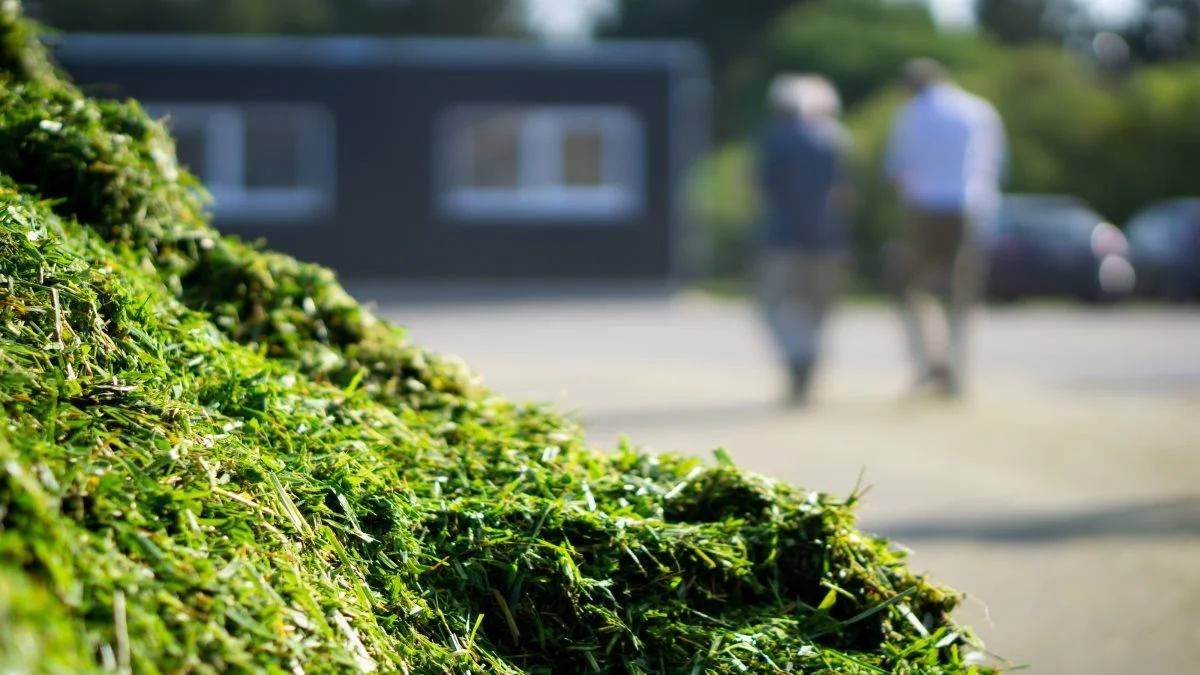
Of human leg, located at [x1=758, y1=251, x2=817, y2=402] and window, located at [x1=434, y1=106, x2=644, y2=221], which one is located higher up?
human leg, located at [x1=758, y1=251, x2=817, y2=402]

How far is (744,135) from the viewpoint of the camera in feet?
167

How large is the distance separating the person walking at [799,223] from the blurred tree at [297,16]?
43627 mm

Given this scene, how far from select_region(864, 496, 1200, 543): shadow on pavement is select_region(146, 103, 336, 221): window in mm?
20578

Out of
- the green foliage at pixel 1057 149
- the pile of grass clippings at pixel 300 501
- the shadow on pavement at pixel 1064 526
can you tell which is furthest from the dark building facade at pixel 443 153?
the pile of grass clippings at pixel 300 501

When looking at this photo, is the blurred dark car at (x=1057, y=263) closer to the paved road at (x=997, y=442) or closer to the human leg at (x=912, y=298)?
the paved road at (x=997, y=442)

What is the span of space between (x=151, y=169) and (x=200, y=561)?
145 cm

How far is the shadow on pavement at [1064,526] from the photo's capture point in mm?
5977

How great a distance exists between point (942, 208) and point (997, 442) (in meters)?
2.61

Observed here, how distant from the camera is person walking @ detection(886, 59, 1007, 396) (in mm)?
10609

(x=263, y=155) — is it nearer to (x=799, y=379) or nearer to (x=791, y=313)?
(x=791, y=313)

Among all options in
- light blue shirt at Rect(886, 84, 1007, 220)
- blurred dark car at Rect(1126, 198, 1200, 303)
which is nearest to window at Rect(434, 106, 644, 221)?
blurred dark car at Rect(1126, 198, 1200, 303)

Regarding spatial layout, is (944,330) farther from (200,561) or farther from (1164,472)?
(200,561)

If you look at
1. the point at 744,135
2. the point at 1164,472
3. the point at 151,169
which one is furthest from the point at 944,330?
the point at 744,135

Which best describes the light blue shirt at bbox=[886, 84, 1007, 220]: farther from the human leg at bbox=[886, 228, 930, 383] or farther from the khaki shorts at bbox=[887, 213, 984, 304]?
the human leg at bbox=[886, 228, 930, 383]
